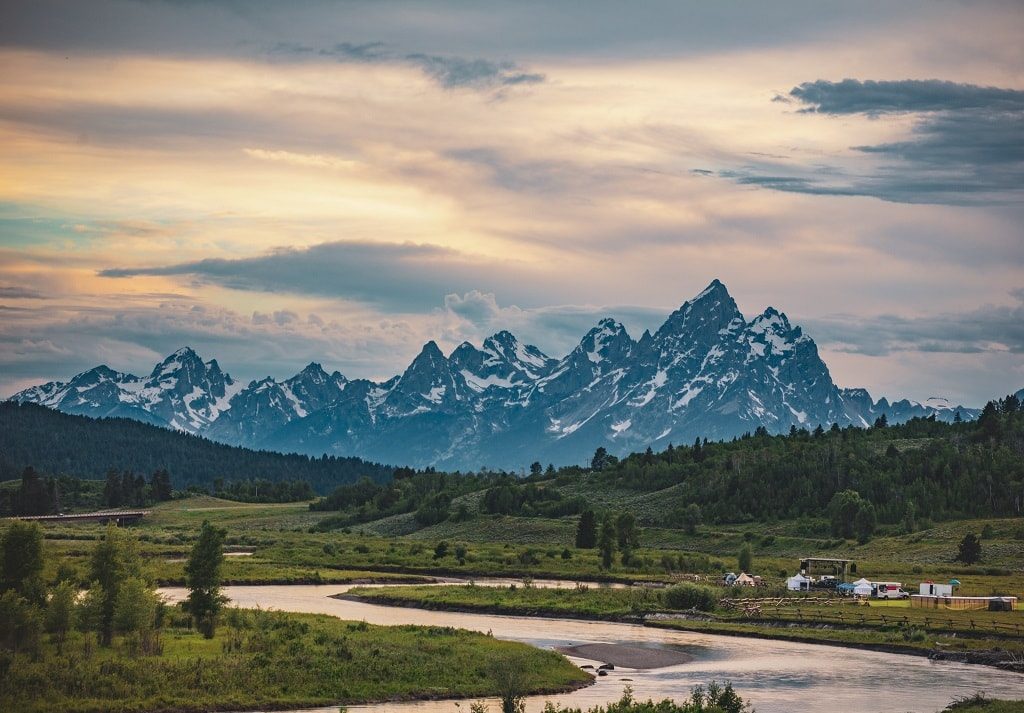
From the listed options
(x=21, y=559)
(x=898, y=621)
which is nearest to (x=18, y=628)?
(x=21, y=559)

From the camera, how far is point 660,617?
120 meters

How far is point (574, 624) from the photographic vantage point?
11775cm

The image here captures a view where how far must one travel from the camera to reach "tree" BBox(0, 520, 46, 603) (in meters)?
86.2

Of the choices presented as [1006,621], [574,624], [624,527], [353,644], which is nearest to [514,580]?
[624,527]

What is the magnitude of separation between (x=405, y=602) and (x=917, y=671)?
56.5 metres

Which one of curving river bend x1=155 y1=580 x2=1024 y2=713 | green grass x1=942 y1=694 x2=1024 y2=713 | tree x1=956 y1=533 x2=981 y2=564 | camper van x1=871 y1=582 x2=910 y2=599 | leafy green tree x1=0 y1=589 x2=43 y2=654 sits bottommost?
curving river bend x1=155 y1=580 x2=1024 y2=713

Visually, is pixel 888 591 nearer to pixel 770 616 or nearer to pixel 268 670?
pixel 770 616

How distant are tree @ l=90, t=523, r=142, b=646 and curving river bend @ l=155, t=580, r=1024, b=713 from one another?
1853 centimetres

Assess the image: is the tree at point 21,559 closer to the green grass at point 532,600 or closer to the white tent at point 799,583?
the green grass at point 532,600

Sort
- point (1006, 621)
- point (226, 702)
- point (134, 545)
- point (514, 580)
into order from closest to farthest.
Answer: point (226, 702) < point (134, 545) < point (1006, 621) < point (514, 580)

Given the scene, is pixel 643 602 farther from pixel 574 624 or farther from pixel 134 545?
pixel 134 545

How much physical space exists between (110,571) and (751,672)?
4465cm

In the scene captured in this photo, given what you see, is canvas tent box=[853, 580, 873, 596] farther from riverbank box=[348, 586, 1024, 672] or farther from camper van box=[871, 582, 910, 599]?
riverbank box=[348, 586, 1024, 672]

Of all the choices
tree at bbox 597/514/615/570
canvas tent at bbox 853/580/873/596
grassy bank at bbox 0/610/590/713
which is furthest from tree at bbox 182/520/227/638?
tree at bbox 597/514/615/570
